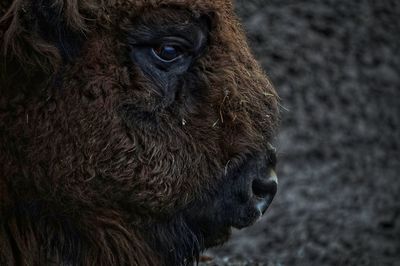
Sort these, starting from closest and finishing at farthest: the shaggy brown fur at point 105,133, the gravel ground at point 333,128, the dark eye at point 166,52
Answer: the shaggy brown fur at point 105,133, the dark eye at point 166,52, the gravel ground at point 333,128

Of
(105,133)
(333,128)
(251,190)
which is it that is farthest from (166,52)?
(333,128)

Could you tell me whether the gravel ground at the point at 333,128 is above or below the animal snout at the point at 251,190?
below

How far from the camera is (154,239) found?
4.42 metres

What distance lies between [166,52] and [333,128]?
5261mm

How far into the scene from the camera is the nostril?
4336mm

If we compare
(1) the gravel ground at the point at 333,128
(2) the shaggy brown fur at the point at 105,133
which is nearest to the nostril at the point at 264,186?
(2) the shaggy brown fur at the point at 105,133

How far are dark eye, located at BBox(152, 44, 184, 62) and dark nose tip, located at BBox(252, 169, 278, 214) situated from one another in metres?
0.70

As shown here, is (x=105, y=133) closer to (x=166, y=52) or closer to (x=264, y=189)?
(x=166, y=52)

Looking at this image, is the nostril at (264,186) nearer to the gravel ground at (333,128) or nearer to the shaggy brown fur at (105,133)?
the shaggy brown fur at (105,133)

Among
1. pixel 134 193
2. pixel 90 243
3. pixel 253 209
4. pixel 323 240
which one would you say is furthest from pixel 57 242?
pixel 323 240

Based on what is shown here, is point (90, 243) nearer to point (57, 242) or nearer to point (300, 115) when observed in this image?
point (57, 242)

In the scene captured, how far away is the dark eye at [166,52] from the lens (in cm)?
424

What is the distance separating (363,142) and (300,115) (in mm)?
739

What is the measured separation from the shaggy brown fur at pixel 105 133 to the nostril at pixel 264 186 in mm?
150
